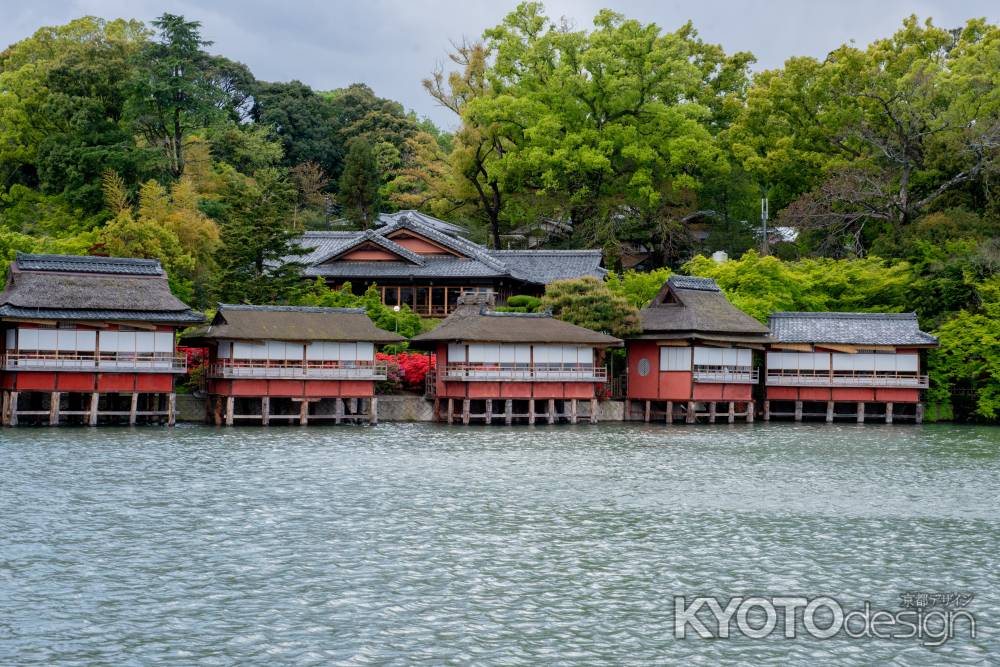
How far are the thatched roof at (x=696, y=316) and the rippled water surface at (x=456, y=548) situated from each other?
12.6 metres

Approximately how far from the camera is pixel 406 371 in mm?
49031

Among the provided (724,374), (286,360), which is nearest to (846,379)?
(724,374)

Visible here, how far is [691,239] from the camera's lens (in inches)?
2672

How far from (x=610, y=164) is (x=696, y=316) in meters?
18.6

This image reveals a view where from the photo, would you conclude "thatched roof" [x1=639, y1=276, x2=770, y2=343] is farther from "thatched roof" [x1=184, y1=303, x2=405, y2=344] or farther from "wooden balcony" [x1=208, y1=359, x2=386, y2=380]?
"wooden balcony" [x1=208, y1=359, x2=386, y2=380]

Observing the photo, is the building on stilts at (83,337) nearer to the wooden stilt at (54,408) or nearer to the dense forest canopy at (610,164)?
the wooden stilt at (54,408)

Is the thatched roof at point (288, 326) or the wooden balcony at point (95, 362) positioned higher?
the thatched roof at point (288, 326)

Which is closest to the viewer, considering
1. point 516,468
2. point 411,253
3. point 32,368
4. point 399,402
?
point 516,468

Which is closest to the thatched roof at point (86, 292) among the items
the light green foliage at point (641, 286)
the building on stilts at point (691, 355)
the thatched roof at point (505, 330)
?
the thatched roof at point (505, 330)

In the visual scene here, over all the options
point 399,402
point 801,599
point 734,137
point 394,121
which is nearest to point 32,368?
point 399,402

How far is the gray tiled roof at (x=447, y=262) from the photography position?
193 ft

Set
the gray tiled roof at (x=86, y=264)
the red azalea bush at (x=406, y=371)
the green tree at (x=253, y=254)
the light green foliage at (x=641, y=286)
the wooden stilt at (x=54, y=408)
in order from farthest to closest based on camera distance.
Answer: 1. the light green foliage at (x=641, y=286)
2. the green tree at (x=253, y=254)
3. the red azalea bush at (x=406, y=371)
4. the gray tiled roof at (x=86, y=264)
5. the wooden stilt at (x=54, y=408)

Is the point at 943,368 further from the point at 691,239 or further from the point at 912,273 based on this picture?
the point at 691,239

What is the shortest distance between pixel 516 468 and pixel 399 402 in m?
16.4
